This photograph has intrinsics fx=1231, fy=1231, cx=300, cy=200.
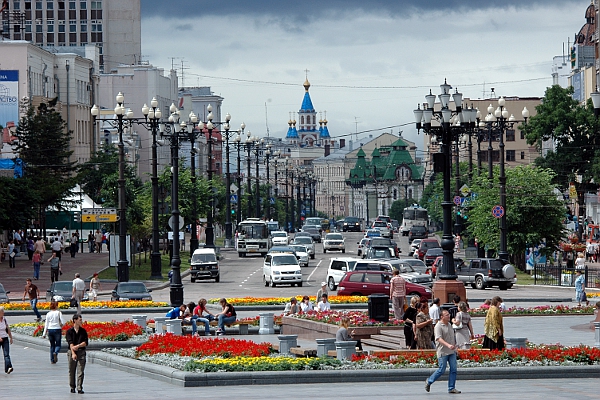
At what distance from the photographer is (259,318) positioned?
116ft

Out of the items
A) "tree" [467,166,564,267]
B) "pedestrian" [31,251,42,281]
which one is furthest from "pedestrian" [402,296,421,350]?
"tree" [467,166,564,267]

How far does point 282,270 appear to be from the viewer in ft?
183

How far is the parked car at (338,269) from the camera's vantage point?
5288 centimetres

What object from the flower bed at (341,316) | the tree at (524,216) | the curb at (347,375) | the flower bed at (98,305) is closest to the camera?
the curb at (347,375)

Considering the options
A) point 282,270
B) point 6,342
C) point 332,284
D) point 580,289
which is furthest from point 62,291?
point 6,342

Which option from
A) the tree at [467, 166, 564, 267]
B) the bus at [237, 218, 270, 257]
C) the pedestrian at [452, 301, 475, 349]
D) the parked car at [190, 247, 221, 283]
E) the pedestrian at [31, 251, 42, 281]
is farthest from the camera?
the bus at [237, 218, 270, 257]

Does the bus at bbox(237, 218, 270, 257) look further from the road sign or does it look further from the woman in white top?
the woman in white top

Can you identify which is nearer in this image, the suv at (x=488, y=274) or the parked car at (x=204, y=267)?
the suv at (x=488, y=274)

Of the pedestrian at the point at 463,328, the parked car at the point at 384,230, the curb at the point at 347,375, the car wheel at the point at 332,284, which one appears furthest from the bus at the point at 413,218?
the curb at the point at 347,375

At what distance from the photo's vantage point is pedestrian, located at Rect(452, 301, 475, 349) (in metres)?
25.0

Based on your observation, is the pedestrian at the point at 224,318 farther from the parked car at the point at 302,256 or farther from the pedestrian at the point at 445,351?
the parked car at the point at 302,256

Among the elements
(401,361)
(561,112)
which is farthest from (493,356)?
(561,112)

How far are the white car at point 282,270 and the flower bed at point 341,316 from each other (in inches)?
872

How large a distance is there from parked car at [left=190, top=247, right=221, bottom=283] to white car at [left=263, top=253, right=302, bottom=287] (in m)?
3.22
